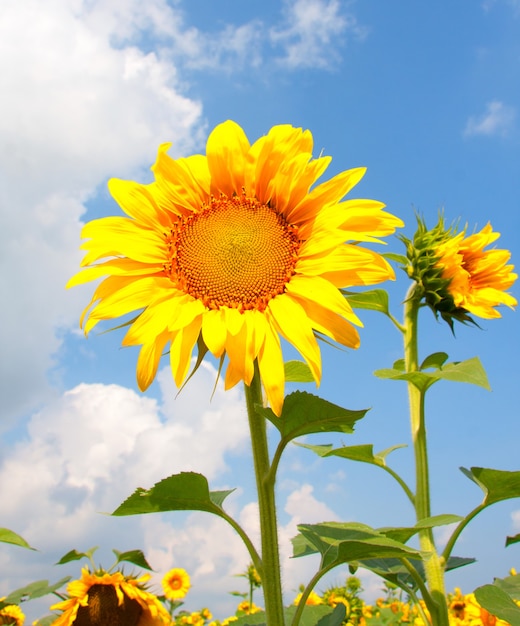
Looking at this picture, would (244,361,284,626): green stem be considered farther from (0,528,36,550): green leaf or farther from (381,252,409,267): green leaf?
(381,252,409,267): green leaf

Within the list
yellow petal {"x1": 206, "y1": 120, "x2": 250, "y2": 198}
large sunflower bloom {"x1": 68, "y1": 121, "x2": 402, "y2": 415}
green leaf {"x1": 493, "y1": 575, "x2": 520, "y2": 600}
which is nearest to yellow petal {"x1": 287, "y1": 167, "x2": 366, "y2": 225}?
large sunflower bloom {"x1": 68, "y1": 121, "x2": 402, "y2": 415}

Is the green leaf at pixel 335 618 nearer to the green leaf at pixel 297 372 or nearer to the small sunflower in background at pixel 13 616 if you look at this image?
the green leaf at pixel 297 372

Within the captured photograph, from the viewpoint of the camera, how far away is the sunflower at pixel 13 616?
381cm

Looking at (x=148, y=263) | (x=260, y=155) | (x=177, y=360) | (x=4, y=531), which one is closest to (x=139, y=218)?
(x=148, y=263)

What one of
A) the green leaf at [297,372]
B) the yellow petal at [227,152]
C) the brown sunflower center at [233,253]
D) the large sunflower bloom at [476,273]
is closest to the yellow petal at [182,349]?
the brown sunflower center at [233,253]

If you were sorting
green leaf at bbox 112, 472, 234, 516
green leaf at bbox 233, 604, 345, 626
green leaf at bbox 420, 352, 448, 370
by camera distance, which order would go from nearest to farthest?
1. green leaf at bbox 112, 472, 234, 516
2. green leaf at bbox 233, 604, 345, 626
3. green leaf at bbox 420, 352, 448, 370

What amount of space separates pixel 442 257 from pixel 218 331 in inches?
90.8

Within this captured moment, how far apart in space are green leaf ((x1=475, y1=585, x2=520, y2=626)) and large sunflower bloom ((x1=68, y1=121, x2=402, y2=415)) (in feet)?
3.95

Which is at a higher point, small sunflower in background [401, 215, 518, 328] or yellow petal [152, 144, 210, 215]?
small sunflower in background [401, 215, 518, 328]

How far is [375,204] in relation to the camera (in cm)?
224

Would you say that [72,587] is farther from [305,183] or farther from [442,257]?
[442,257]

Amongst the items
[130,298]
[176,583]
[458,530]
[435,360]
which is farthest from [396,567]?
[176,583]

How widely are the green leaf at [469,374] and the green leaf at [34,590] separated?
2.09 metres

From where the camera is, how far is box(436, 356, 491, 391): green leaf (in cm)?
274
